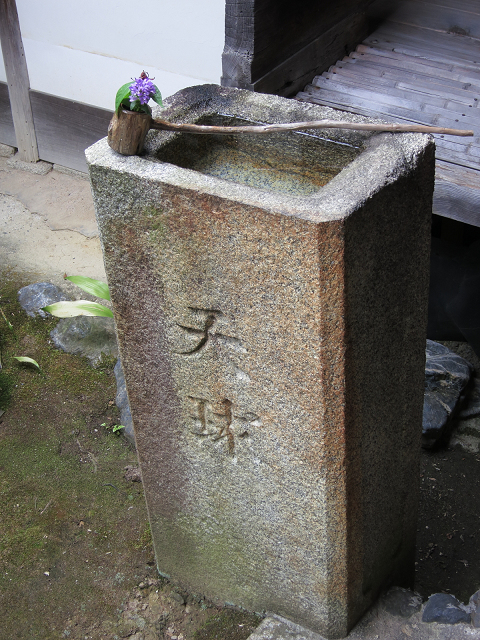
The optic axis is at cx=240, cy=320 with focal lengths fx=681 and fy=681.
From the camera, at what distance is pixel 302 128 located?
1376 millimetres

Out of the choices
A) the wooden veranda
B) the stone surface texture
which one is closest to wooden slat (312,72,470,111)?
the wooden veranda

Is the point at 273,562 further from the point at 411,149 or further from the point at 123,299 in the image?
the point at 411,149

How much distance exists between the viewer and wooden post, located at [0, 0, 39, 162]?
3.97m

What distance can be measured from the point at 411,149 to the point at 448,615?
1149 mm

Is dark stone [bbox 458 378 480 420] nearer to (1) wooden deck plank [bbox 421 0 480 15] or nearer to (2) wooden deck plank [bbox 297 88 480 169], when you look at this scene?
(2) wooden deck plank [bbox 297 88 480 169]

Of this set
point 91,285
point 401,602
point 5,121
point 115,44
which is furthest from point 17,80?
point 401,602

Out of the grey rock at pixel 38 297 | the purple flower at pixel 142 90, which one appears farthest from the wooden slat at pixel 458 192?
the grey rock at pixel 38 297

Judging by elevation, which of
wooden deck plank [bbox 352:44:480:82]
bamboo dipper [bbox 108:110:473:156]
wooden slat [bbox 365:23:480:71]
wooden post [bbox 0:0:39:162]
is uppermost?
bamboo dipper [bbox 108:110:473:156]

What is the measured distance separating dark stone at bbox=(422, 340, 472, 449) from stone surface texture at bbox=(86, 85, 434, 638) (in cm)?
80

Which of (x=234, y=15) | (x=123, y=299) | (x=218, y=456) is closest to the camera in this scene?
(x=123, y=299)

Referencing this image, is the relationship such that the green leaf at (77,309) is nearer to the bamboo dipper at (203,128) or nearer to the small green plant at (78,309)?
the small green plant at (78,309)

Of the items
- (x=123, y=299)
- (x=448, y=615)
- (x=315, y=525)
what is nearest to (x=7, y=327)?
(x=123, y=299)

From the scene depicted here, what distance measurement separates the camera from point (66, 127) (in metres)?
4.21

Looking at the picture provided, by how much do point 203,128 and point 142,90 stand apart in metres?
0.16
